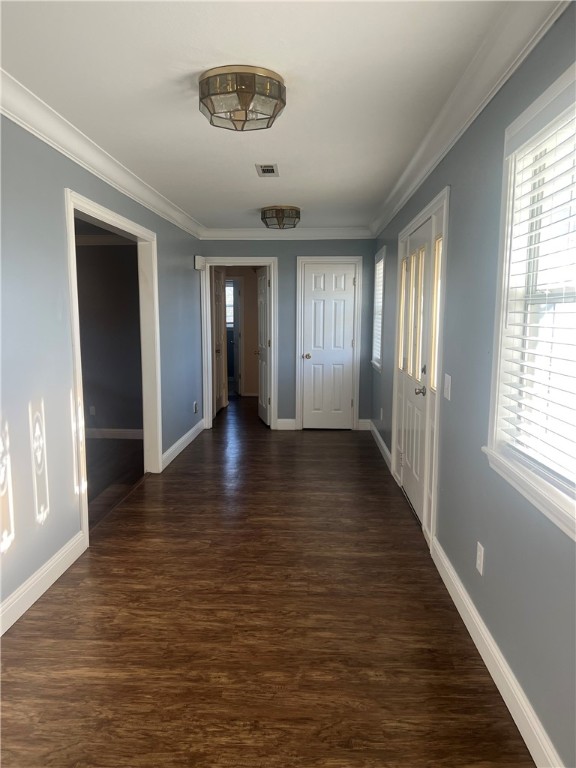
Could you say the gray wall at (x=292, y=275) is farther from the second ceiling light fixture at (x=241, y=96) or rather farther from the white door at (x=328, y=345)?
Result: the second ceiling light fixture at (x=241, y=96)

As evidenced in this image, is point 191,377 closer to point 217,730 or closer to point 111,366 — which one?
point 111,366

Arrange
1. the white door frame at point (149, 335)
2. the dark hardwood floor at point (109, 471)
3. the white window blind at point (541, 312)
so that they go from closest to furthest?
the white window blind at point (541, 312)
the dark hardwood floor at point (109, 471)
the white door frame at point (149, 335)

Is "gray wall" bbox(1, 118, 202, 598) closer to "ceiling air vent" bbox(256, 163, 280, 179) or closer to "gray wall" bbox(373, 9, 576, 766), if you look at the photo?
"ceiling air vent" bbox(256, 163, 280, 179)

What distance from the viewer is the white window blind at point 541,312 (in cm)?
149

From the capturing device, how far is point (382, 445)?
16.9ft

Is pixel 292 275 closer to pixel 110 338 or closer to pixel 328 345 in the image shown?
pixel 328 345

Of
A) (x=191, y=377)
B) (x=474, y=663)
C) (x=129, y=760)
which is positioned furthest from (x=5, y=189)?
(x=191, y=377)

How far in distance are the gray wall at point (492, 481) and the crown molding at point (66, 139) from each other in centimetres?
207

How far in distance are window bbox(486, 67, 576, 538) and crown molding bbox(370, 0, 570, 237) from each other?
0.22m

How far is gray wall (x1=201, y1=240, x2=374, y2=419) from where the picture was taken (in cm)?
596

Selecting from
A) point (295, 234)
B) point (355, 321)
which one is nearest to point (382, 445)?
point (355, 321)

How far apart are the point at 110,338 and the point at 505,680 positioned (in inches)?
206

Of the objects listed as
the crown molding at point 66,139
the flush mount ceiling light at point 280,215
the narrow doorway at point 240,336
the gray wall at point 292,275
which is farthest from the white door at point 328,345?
the crown molding at point 66,139

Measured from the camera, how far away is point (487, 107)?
210cm
